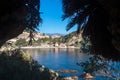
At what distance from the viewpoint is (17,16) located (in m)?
7.94

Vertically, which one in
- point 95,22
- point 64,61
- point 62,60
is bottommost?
point 64,61

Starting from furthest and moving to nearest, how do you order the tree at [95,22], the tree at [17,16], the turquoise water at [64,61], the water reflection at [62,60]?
1. the water reflection at [62,60]
2. the turquoise water at [64,61]
3. the tree at [95,22]
4. the tree at [17,16]

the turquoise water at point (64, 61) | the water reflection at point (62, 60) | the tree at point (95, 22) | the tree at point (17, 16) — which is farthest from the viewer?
the water reflection at point (62, 60)

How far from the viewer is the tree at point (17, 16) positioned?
24.5ft

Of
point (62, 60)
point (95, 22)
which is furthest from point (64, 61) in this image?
point (95, 22)

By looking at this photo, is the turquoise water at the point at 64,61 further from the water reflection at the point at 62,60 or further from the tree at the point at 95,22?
the tree at the point at 95,22

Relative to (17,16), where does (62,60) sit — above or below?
below

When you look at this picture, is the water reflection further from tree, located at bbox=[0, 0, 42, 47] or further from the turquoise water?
tree, located at bbox=[0, 0, 42, 47]

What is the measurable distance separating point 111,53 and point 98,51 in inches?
15.9

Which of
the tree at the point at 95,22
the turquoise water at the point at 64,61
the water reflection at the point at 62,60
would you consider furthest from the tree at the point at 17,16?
the water reflection at the point at 62,60

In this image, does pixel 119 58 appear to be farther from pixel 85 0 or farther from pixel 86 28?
pixel 85 0

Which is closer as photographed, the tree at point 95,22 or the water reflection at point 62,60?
the tree at point 95,22

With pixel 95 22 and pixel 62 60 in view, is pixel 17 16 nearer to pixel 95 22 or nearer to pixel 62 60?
pixel 95 22

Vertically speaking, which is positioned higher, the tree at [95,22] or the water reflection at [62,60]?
the tree at [95,22]
